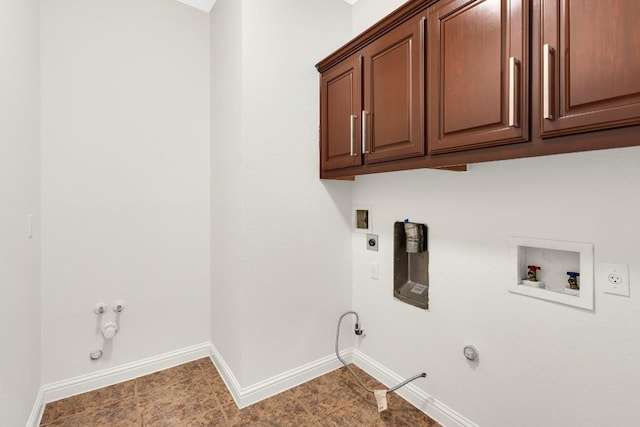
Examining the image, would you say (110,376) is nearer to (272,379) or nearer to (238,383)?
(238,383)

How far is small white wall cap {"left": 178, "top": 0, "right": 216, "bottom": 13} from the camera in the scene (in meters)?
2.22

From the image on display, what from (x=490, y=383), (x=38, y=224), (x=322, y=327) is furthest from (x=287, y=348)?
(x=38, y=224)

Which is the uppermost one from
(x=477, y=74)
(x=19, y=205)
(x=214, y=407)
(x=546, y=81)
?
(x=477, y=74)

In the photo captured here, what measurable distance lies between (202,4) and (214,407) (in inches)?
110

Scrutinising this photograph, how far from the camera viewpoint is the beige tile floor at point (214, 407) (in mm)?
1674

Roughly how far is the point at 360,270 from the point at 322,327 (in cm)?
49

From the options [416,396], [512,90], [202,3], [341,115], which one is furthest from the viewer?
[202,3]

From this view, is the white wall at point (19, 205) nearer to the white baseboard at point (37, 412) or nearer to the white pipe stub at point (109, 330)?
the white baseboard at point (37, 412)

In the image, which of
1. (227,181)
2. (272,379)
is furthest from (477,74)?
(272,379)

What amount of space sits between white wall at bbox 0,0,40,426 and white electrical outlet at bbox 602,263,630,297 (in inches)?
92.6

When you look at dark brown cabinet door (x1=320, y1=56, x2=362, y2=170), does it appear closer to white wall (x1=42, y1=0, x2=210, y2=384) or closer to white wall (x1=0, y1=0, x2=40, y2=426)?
white wall (x1=42, y1=0, x2=210, y2=384)

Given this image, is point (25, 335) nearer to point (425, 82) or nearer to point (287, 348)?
point (287, 348)

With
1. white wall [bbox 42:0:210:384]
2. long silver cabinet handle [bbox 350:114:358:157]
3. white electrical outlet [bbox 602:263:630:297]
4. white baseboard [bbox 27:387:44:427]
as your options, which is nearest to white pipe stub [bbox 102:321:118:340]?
white wall [bbox 42:0:210:384]

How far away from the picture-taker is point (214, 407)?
70.5 inches
